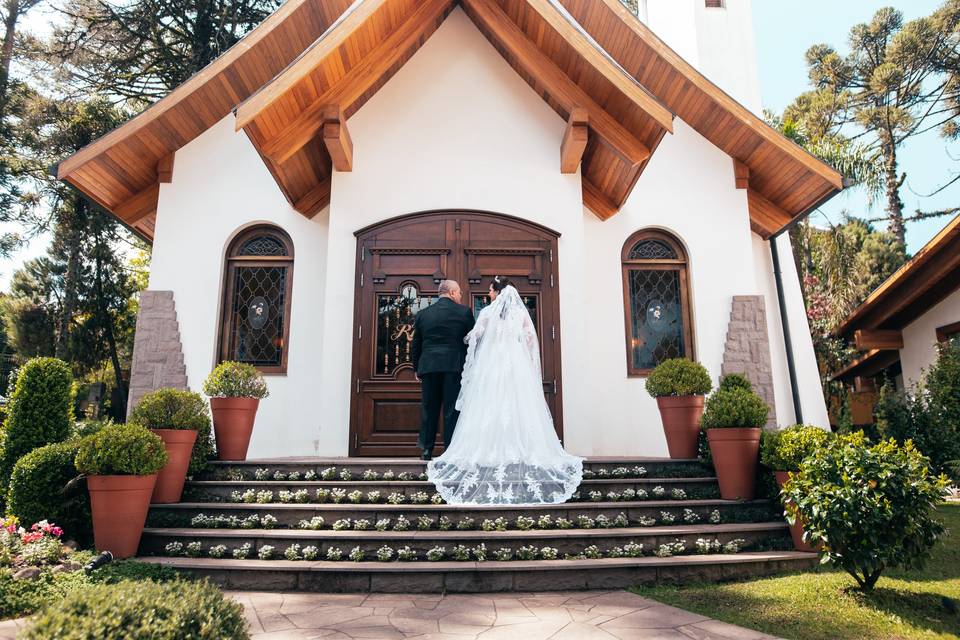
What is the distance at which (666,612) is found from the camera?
3850mm

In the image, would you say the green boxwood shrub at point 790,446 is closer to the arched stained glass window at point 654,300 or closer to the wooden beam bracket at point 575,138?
the arched stained glass window at point 654,300

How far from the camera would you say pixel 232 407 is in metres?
6.28

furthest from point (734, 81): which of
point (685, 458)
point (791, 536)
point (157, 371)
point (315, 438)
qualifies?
point (157, 371)

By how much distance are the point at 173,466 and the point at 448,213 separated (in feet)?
14.6

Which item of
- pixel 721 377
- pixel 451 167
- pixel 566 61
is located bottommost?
pixel 721 377

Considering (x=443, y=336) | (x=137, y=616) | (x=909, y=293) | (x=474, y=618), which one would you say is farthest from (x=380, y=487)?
(x=909, y=293)

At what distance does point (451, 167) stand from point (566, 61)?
6.56 feet

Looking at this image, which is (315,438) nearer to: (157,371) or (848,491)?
(157,371)

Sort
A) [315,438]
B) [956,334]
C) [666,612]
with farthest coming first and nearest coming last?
[956,334] → [315,438] → [666,612]

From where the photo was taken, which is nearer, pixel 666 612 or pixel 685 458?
pixel 666 612

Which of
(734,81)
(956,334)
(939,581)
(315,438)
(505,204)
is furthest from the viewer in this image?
(734,81)

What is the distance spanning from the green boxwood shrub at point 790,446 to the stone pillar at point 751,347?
286cm

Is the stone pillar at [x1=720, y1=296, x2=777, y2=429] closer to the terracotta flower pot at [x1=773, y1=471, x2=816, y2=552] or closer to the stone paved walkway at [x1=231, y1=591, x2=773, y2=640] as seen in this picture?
the terracotta flower pot at [x1=773, y1=471, x2=816, y2=552]

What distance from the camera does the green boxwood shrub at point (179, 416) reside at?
18.3 feet
